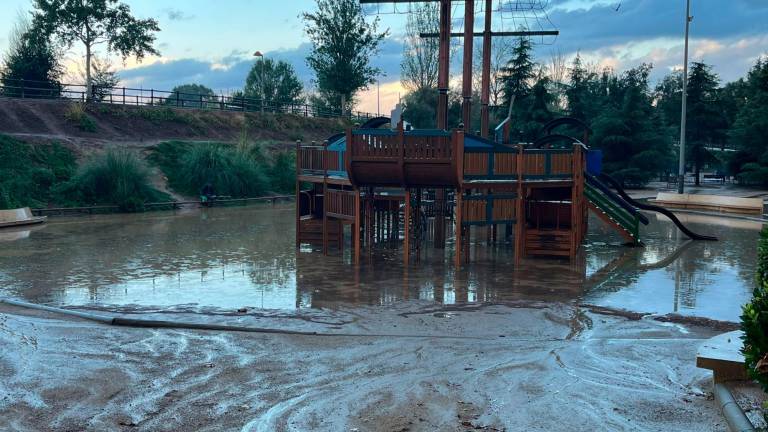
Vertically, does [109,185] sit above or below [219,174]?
below

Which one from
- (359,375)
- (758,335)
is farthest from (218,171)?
(758,335)

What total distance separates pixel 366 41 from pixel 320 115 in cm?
782

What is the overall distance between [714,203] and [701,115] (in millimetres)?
24130

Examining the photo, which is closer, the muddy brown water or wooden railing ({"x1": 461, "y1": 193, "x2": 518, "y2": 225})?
the muddy brown water

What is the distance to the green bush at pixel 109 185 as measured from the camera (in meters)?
32.9

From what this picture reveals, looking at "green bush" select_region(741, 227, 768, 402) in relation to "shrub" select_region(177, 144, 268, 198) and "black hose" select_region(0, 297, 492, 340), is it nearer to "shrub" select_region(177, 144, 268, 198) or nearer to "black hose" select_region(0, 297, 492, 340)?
"black hose" select_region(0, 297, 492, 340)

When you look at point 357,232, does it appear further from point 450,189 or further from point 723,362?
point 723,362

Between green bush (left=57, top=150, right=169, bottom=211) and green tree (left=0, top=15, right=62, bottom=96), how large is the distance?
17.9 m

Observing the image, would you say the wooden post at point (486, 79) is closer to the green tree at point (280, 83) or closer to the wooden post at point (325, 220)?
the wooden post at point (325, 220)

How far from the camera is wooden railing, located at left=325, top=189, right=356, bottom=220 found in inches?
744

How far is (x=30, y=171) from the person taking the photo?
34000 millimetres

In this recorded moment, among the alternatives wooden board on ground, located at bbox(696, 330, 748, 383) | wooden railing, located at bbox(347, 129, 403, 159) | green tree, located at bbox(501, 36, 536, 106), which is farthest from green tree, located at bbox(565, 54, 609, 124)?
wooden board on ground, located at bbox(696, 330, 748, 383)

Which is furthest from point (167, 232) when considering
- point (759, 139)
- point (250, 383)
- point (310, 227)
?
point (759, 139)

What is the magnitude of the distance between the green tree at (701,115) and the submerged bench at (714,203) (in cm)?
2045
